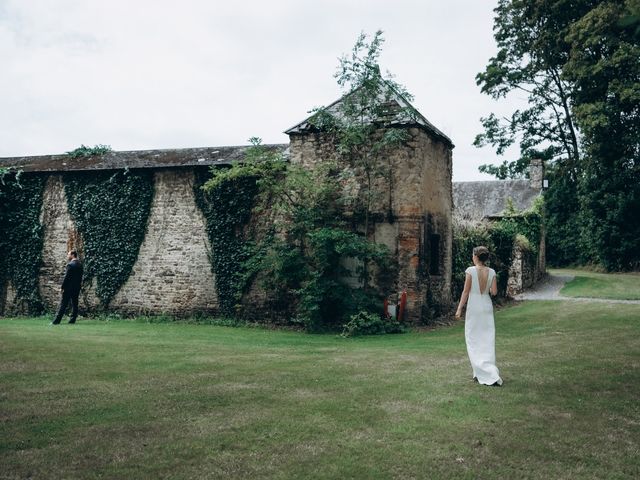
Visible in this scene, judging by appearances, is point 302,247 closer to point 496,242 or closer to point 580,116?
point 496,242

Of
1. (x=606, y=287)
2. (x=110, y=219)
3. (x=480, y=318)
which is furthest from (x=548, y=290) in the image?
(x=480, y=318)

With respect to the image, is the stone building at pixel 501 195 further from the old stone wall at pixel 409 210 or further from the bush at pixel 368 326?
the bush at pixel 368 326

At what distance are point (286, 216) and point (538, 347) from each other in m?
8.44

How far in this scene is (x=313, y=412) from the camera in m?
6.12

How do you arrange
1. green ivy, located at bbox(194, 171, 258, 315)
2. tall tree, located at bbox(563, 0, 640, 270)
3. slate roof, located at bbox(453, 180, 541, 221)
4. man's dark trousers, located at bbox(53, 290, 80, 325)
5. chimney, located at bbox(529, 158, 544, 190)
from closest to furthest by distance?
man's dark trousers, located at bbox(53, 290, 80, 325)
green ivy, located at bbox(194, 171, 258, 315)
tall tree, located at bbox(563, 0, 640, 270)
chimney, located at bbox(529, 158, 544, 190)
slate roof, located at bbox(453, 180, 541, 221)

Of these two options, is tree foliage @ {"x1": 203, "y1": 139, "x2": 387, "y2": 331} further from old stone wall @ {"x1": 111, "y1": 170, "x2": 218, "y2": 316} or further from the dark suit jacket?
the dark suit jacket

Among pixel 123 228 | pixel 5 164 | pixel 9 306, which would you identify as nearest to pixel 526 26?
pixel 123 228

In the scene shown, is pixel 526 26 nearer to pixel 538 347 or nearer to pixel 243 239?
pixel 243 239

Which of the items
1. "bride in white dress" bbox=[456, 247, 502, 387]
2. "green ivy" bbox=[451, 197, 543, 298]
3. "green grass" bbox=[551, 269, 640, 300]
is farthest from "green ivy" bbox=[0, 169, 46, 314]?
"green grass" bbox=[551, 269, 640, 300]

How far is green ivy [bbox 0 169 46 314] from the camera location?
19281mm

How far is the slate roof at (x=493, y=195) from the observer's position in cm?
3878

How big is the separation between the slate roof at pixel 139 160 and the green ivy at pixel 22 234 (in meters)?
0.58

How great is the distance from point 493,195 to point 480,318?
113 ft

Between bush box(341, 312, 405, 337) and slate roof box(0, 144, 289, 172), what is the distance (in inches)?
250
